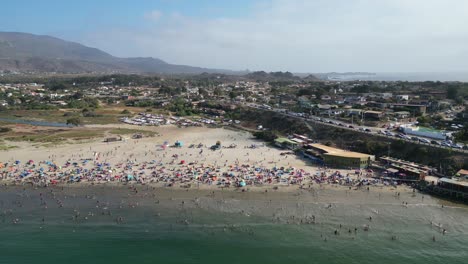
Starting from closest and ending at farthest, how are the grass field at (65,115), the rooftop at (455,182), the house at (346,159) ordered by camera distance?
the rooftop at (455,182)
the house at (346,159)
the grass field at (65,115)

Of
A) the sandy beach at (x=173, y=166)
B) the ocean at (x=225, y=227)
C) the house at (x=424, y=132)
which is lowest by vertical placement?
the ocean at (x=225, y=227)

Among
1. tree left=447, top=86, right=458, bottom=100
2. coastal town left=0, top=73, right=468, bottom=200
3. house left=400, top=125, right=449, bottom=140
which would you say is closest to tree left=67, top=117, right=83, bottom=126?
coastal town left=0, top=73, right=468, bottom=200

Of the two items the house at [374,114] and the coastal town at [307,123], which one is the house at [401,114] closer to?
the coastal town at [307,123]

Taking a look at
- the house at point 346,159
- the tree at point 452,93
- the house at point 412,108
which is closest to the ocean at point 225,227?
the house at point 346,159

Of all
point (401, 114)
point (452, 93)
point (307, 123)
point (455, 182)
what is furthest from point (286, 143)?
point (452, 93)

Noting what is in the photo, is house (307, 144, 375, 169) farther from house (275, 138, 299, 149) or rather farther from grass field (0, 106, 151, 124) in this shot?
grass field (0, 106, 151, 124)

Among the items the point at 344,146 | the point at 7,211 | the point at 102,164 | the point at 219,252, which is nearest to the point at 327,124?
the point at 344,146

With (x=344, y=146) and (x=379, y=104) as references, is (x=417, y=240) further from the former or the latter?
(x=379, y=104)

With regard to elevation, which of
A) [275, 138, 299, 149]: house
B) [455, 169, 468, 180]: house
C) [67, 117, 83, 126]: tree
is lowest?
[67, 117, 83, 126]: tree

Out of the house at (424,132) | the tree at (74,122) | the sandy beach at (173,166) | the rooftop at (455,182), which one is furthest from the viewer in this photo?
the tree at (74,122)
